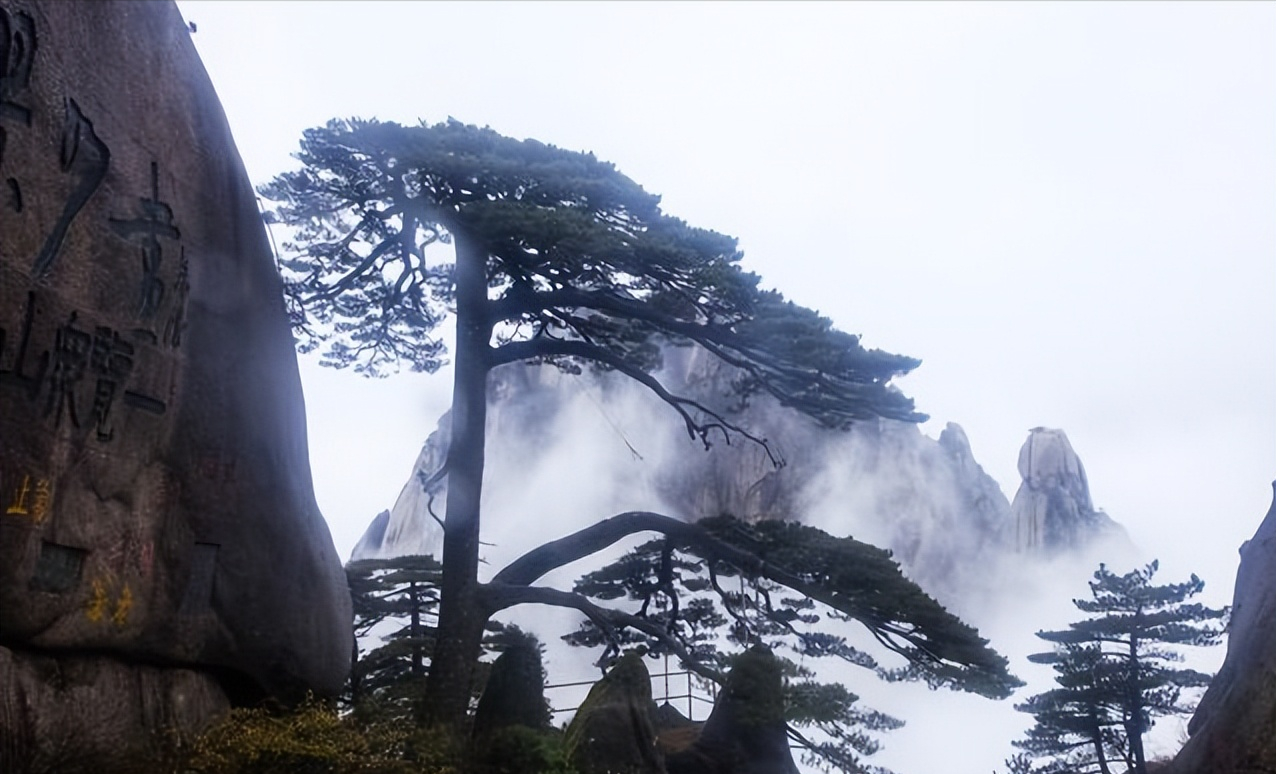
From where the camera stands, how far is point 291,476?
905 cm

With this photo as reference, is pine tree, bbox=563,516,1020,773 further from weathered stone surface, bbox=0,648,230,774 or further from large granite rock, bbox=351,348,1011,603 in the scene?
large granite rock, bbox=351,348,1011,603

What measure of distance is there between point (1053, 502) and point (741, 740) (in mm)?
37240

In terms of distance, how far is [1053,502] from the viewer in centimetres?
4625

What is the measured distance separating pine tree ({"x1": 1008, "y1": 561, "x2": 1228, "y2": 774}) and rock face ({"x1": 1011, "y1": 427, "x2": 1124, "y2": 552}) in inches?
1325

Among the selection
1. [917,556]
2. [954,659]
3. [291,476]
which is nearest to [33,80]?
[291,476]

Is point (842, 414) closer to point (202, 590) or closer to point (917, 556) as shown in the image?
point (202, 590)

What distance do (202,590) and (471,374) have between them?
4744mm

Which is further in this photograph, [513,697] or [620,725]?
[620,725]

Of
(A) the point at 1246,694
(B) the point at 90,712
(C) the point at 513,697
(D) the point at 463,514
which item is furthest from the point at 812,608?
(B) the point at 90,712

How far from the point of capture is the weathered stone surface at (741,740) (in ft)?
40.2

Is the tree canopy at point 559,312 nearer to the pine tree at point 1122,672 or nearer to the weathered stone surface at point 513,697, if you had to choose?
the weathered stone surface at point 513,697

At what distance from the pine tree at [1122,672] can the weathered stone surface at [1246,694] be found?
338cm

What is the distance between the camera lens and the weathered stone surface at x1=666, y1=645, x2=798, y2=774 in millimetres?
12266

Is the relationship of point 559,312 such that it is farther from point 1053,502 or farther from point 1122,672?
point 1053,502
